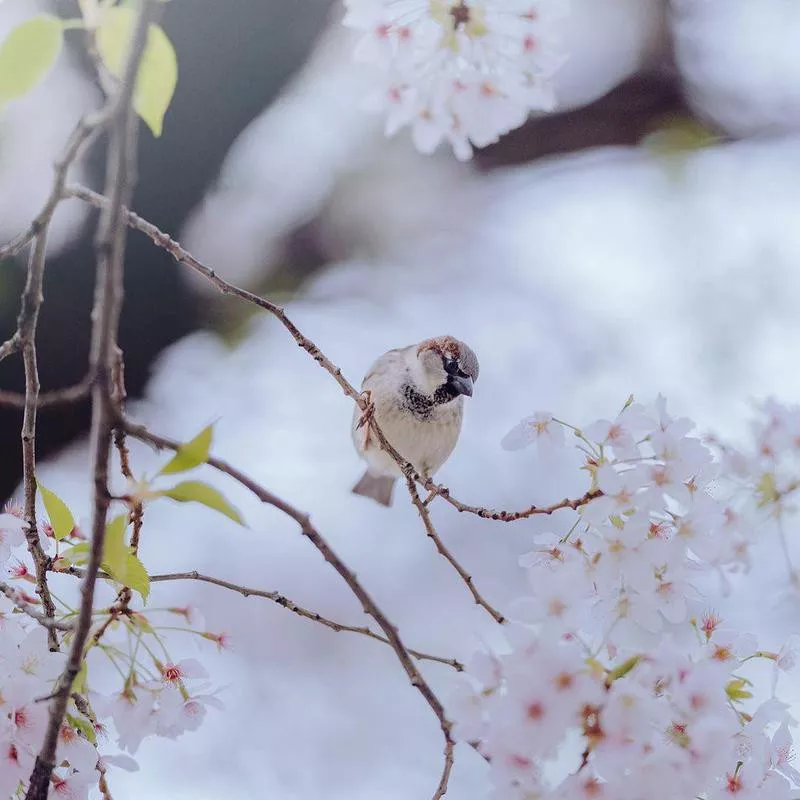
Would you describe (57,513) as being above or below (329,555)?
above

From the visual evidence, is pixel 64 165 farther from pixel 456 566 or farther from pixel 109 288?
pixel 456 566

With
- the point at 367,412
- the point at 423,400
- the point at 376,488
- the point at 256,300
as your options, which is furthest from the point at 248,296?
the point at 376,488

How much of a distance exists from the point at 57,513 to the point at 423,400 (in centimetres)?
148

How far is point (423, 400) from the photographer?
2.36 metres

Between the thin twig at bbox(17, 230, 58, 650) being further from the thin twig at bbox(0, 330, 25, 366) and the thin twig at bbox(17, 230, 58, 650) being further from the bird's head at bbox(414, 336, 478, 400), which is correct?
the bird's head at bbox(414, 336, 478, 400)

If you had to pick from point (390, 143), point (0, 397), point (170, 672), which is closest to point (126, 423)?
point (0, 397)

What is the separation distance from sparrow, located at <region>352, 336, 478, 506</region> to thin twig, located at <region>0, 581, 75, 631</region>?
1.34 metres

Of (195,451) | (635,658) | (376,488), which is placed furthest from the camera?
(376,488)

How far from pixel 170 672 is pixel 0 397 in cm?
42

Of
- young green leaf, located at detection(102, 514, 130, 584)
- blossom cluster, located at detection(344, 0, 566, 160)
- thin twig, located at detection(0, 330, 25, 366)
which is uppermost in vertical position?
blossom cluster, located at detection(344, 0, 566, 160)

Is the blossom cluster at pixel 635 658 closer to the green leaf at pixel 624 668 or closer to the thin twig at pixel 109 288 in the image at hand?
the green leaf at pixel 624 668

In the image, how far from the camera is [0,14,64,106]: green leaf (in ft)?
2.35

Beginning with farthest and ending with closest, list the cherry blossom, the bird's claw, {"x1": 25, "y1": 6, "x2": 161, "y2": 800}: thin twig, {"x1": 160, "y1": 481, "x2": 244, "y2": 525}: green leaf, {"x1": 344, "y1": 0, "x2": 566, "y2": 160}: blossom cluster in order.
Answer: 1. the bird's claw
2. the cherry blossom
3. {"x1": 344, "y1": 0, "x2": 566, "y2": 160}: blossom cluster
4. {"x1": 160, "y1": 481, "x2": 244, "y2": 525}: green leaf
5. {"x1": 25, "y1": 6, "x2": 161, "y2": 800}: thin twig

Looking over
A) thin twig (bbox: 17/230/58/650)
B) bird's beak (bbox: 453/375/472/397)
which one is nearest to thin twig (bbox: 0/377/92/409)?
thin twig (bbox: 17/230/58/650)
